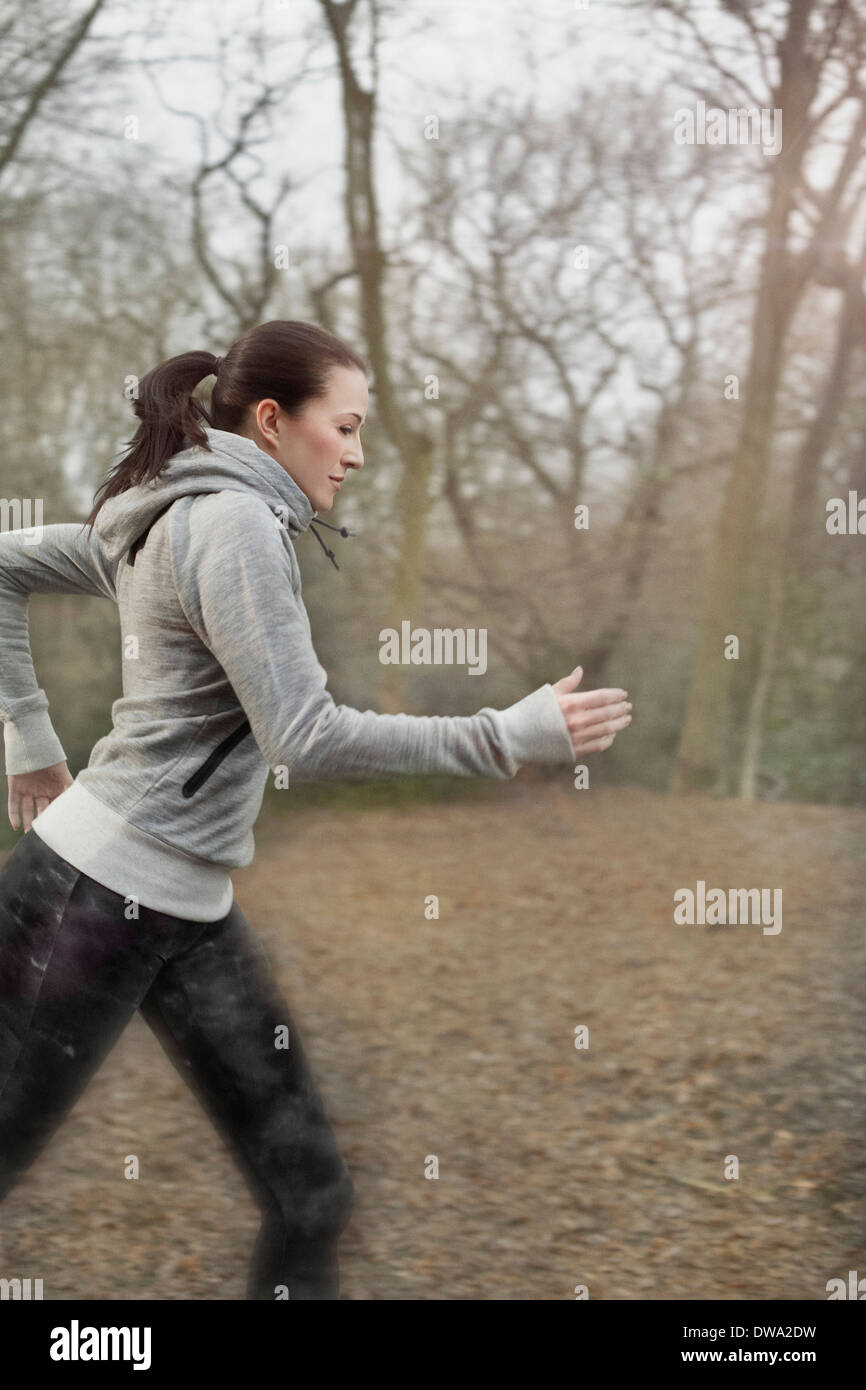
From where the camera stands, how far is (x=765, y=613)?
342 inches

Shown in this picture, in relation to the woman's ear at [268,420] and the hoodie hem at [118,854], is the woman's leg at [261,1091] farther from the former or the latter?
the woman's ear at [268,420]

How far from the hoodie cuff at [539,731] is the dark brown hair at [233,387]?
0.56 meters

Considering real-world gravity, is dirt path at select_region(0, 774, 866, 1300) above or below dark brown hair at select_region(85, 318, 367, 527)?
below

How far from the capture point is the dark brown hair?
1.79 meters

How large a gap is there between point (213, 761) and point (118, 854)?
18cm

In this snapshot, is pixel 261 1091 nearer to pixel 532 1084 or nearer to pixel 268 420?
pixel 268 420

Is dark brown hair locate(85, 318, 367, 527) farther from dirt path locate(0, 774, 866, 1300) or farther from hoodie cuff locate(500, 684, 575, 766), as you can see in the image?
dirt path locate(0, 774, 866, 1300)

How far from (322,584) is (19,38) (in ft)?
11.0

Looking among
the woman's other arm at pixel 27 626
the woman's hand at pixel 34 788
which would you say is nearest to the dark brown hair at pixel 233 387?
the woman's other arm at pixel 27 626

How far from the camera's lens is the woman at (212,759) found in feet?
5.32

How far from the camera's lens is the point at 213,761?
179cm
